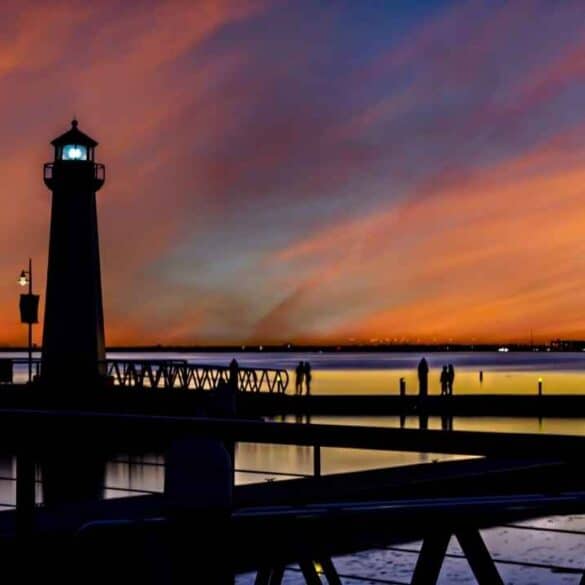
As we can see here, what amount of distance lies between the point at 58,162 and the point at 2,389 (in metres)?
9.44

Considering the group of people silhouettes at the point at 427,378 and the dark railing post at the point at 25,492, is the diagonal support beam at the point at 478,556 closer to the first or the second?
the dark railing post at the point at 25,492

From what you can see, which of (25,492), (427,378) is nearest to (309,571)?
(25,492)

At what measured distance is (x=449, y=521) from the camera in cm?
307

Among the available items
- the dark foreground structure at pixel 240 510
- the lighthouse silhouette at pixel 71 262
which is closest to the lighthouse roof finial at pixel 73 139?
the lighthouse silhouette at pixel 71 262

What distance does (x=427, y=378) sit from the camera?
1606 inches

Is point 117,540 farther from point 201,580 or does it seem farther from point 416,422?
point 416,422

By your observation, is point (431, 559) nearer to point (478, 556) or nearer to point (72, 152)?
point (478, 556)

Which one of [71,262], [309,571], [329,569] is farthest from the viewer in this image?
[71,262]

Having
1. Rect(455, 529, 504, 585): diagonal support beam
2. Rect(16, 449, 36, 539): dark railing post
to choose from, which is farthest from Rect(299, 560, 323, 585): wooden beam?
Rect(16, 449, 36, 539): dark railing post

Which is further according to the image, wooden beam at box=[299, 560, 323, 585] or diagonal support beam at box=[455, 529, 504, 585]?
wooden beam at box=[299, 560, 323, 585]

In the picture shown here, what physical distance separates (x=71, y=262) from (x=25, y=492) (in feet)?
105

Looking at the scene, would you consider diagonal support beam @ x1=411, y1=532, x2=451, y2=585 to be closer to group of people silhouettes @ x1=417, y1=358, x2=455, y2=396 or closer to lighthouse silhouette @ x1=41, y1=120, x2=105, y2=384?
lighthouse silhouette @ x1=41, y1=120, x2=105, y2=384

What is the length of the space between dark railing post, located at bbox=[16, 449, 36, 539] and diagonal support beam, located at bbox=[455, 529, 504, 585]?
184 cm

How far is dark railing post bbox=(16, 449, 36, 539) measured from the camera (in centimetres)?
402
